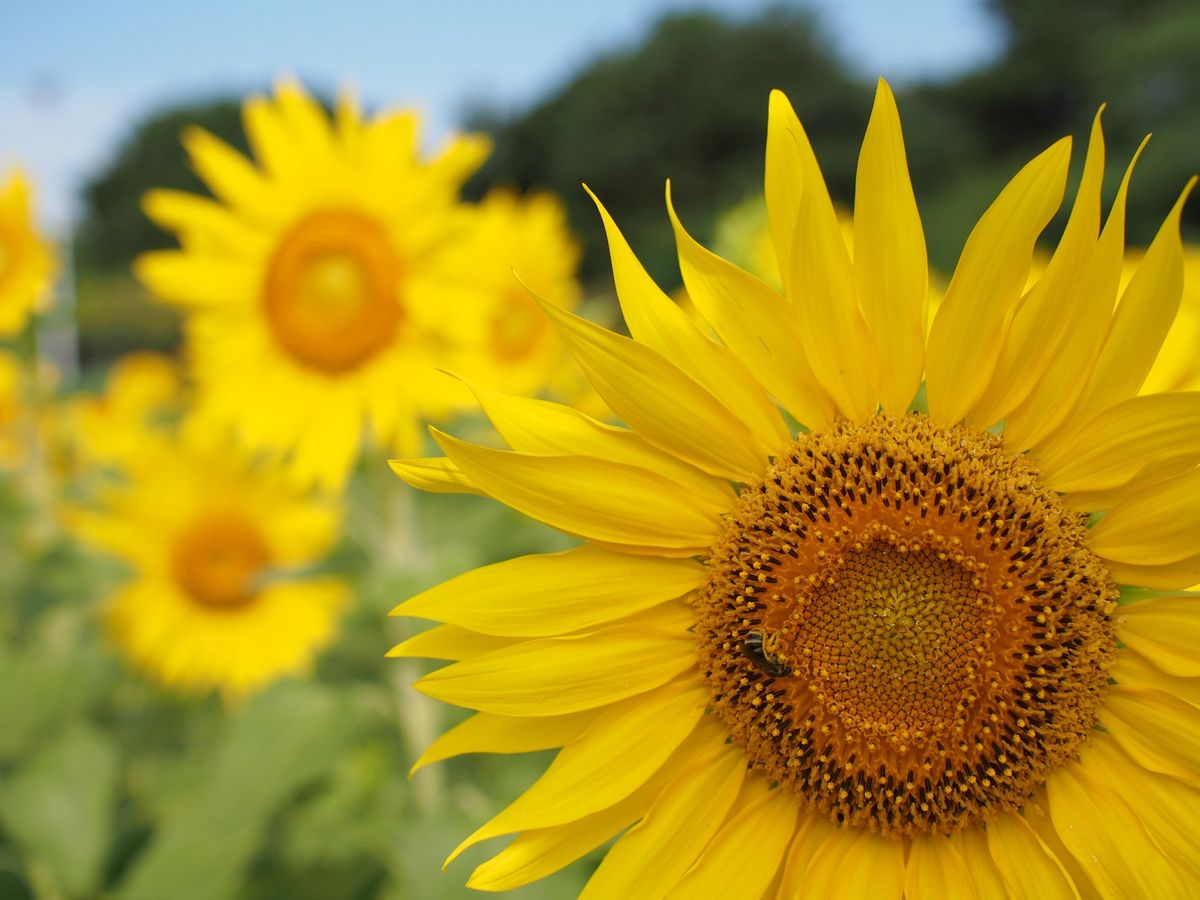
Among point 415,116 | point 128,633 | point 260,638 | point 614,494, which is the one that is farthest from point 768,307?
point 128,633

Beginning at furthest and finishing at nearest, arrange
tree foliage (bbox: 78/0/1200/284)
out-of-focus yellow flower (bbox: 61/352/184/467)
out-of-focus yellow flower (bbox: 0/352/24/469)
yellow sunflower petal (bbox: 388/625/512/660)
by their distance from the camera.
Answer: tree foliage (bbox: 78/0/1200/284) < out-of-focus yellow flower (bbox: 61/352/184/467) < out-of-focus yellow flower (bbox: 0/352/24/469) < yellow sunflower petal (bbox: 388/625/512/660)

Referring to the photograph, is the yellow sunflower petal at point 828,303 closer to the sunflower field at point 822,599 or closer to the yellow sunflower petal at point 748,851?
the sunflower field at point 822,599

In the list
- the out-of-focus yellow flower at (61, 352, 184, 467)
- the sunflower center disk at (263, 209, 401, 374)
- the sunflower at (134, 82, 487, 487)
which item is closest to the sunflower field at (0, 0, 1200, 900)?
the sunflower at (134, 82, 487, 487)

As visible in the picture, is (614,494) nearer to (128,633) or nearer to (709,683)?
(709,683)

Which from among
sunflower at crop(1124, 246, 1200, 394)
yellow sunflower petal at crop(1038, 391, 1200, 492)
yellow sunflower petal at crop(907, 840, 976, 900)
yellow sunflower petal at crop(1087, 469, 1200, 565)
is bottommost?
yellow sunflower petal at crop(907, 840, 976, 900)

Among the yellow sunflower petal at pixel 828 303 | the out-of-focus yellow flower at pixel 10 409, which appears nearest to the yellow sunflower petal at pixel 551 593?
the yellow sunflower petal at pixel 828 303

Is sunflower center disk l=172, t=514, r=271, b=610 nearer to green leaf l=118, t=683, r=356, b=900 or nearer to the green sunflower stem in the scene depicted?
the green sunflower stem
